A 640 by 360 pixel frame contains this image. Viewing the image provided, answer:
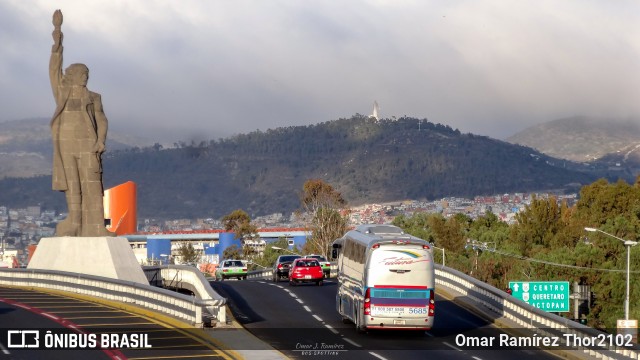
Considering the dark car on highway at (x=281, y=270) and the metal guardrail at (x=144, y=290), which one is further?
the dark car on highway at (x=281, y=270)

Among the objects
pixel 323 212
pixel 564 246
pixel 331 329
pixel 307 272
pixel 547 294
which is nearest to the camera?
pixel 331 329

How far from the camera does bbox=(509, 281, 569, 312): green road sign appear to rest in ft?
217

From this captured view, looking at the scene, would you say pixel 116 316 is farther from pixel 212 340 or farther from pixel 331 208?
pixel 331 208

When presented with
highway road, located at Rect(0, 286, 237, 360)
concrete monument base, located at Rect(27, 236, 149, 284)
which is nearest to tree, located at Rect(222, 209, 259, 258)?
concrete monument base, located at Rect(27, 236, 149, 284)

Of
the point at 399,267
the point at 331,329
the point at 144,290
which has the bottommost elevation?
the point at 331,329

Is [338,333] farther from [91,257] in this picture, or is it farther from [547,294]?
[547,294]

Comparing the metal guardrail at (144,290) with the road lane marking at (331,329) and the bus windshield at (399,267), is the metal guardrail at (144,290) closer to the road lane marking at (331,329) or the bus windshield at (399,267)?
the road lane marking at (331,329)

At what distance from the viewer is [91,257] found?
61156 millimetres

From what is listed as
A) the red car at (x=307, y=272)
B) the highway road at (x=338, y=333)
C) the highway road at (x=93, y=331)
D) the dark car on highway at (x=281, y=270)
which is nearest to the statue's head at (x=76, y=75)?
the highway road at (x=93, y=331)

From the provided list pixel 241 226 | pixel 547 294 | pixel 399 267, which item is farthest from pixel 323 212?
pixel 399 267

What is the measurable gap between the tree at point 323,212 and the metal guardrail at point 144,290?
3339 inches

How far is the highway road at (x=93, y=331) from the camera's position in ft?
123

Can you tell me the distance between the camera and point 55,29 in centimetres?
6272

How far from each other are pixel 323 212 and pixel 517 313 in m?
106
